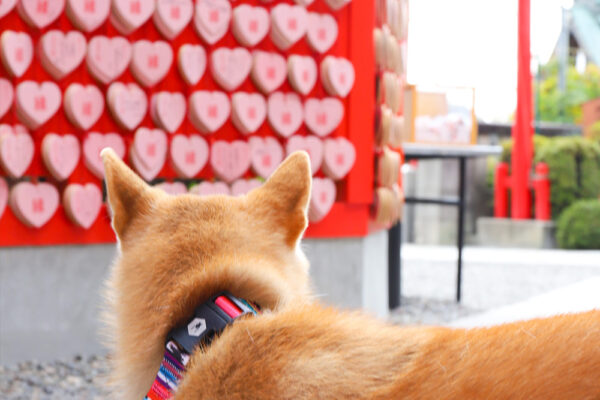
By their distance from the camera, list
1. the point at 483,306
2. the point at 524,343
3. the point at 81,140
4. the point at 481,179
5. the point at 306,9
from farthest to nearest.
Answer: the point at 481,179
the point at 483,306
the point at 306,9
the point at 81,140
the point at 524,343

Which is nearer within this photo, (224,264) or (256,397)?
(256,397)

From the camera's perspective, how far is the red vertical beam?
413 inches

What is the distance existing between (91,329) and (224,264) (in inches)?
112

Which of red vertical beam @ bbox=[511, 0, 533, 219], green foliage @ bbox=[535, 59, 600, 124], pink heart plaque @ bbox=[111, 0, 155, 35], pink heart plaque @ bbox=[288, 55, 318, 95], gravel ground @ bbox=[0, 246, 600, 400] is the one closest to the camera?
gravel ground @ bbox=[0, 246, 600, 400]

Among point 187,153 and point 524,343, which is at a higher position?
point 187,153

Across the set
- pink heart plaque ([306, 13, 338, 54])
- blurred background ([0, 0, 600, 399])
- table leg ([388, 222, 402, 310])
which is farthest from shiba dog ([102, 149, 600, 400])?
table leg ([388, 222, 402, 310])

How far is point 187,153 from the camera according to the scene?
3910mm

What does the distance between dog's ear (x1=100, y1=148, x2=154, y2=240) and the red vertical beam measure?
10.1m

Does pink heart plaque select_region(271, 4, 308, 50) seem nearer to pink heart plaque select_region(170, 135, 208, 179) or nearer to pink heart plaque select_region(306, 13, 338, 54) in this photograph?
pink heart plaque select_region(306, 13, 338, 54)

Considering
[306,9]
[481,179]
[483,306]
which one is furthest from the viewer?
[481,179]

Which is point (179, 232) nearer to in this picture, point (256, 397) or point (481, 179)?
point (256, 397)

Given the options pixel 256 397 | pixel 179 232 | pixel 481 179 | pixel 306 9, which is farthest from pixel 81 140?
pixel 481 179

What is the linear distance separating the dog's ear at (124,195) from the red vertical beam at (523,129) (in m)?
10.1

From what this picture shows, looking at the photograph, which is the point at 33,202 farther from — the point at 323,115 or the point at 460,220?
the point at 460,220
